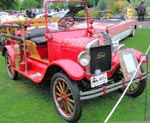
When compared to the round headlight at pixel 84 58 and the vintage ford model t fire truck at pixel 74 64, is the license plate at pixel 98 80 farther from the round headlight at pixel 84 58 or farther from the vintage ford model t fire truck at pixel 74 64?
the round headlight at pixel 84 58

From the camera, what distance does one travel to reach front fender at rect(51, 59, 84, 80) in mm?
3729

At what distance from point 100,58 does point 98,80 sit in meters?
0.37

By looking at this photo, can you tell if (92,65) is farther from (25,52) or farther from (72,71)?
(25,52)

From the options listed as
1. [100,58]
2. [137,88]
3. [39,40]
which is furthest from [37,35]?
[137,88]

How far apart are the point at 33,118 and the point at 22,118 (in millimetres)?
175

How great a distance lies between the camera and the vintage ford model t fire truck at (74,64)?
3.87 metres

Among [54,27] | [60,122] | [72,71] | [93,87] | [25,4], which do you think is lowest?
[60,122]

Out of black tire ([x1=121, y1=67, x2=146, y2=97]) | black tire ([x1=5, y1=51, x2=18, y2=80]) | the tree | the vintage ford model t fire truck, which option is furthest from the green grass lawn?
the tree

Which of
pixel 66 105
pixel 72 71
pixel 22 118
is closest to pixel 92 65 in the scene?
pixel 72 71

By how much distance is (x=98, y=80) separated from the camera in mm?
4094

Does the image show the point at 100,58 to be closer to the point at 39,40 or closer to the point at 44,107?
the point at 44,107

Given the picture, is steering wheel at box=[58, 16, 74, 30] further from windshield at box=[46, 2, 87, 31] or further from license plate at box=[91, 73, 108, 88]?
license plate at box=[91, 73, 108, 88]

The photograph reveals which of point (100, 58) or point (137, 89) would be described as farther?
point (137, 89)

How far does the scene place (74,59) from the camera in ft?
13.8
